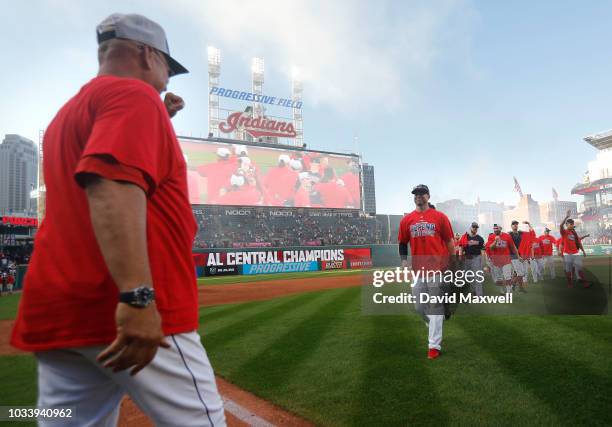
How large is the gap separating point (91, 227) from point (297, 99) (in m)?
48.6

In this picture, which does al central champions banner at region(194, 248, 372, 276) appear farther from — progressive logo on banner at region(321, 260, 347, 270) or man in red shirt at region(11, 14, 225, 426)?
man in red shirt at region(11, 14, 225, 426)

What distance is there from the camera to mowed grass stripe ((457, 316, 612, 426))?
11.1 feet

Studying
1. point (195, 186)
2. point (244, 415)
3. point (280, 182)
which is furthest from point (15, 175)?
point (244, 415)

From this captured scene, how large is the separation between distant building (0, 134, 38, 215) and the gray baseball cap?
97829 millimetres

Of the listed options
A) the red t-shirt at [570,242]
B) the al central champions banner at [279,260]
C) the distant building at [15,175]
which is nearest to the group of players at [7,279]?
the al central champions banner at [279,260]

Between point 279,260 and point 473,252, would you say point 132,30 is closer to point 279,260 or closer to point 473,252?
point 473,252

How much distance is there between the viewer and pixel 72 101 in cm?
145

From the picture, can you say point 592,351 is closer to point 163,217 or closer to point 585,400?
point 585,400

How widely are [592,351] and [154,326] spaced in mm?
5871

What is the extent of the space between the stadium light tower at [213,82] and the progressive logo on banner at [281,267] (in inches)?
687

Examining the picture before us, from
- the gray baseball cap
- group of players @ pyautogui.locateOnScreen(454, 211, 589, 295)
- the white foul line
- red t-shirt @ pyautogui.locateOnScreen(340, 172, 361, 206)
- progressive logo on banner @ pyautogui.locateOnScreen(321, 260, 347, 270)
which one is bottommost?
progressive logo on banner @ pyautogui.locateOnScreen(321, 260, 347, 270)

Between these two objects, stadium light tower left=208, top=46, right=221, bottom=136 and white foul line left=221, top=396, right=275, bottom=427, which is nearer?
white foul line left=221, top=396, right=275, bottom=427

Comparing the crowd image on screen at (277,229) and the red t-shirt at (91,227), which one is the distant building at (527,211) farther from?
the red t-shirt at (91,227)

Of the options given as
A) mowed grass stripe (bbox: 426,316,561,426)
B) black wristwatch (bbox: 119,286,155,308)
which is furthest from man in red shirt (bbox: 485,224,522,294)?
black wristwatch (bbox: 119,286,155,308)
